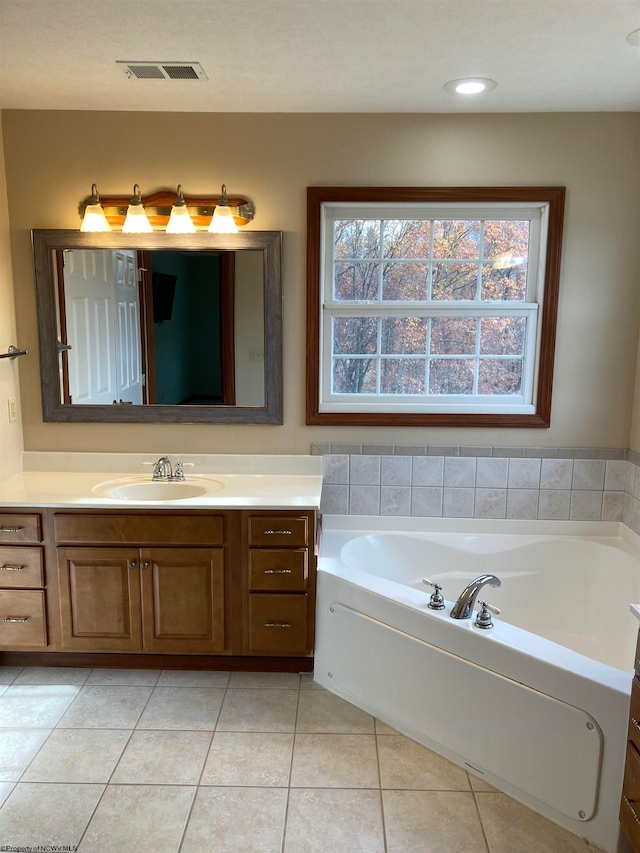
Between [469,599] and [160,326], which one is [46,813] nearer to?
[469,599]

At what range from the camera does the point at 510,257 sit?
3020 mm

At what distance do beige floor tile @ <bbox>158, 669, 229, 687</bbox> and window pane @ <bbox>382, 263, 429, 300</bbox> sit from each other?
1.87 metres

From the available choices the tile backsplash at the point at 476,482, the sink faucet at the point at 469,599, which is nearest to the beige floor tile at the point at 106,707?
the tile backsplash at the point at 476,482

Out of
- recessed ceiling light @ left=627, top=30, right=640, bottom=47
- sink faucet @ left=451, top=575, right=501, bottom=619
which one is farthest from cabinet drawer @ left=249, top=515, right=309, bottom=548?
recessed ceiling light @ left=627, top=30, right=640, bottom=47

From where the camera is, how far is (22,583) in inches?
108

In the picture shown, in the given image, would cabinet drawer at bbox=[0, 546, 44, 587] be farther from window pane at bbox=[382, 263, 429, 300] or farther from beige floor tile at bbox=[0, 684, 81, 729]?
window pane at bbox=[382, 263, 429, 300]

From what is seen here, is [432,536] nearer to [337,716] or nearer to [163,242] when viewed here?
[337,716]

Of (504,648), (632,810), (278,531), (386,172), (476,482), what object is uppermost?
(386,172)

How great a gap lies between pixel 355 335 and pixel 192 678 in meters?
1.71

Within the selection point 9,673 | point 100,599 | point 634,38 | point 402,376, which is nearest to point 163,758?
point 100,599

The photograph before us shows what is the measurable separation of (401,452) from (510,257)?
1.04m

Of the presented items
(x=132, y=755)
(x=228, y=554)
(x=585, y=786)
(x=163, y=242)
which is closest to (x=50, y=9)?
(x=163, y=242)

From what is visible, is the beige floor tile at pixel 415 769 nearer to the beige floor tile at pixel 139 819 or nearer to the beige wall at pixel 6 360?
the beige floor tile at pixel 139 819

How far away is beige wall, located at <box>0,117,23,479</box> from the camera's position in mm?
2926
